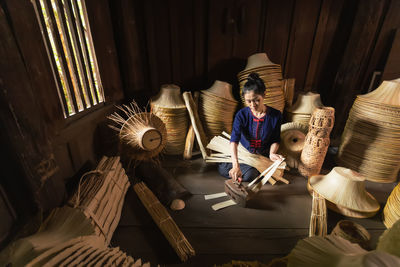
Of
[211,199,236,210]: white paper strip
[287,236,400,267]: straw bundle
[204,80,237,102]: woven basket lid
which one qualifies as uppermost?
[204,80,237,102]: woven basket lid

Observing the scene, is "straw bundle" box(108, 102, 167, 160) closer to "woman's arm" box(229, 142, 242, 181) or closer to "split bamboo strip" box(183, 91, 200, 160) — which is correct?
"split bamboo strip" box(183, 91, 200, 160)

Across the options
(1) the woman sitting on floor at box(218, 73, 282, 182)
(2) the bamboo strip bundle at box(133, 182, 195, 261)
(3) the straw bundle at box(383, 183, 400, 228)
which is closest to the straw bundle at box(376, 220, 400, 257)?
(2) the bamboo strip bundle at box(133, 182, 195, 261)

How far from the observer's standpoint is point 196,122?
2.85 metres

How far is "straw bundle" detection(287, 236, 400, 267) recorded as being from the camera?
61 cm

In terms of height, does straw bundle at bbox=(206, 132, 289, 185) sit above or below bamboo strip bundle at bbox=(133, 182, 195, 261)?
above

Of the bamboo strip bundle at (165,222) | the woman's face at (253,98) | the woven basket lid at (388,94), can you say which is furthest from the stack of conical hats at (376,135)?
the bamboo strip bundle at (165,222)

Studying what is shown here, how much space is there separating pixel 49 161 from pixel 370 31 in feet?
14.0

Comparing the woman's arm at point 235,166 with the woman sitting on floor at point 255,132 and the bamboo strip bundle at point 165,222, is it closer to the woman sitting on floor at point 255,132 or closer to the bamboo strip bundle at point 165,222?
the woman sitting on floor at point 255,132

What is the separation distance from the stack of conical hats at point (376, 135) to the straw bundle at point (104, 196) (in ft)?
9.62

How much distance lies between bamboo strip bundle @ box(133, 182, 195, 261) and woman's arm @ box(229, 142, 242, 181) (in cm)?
83

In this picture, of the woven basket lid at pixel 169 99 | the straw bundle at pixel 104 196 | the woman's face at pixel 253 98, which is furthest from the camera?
the woven basket lid at pixel 169 99

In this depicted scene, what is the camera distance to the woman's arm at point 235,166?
7.13ft

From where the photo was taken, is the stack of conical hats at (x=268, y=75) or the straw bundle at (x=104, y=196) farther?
the stack of conical hats at (x=268, y=75)

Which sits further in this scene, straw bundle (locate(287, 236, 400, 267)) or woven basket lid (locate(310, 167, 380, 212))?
woven basket lid (locate(310, 167, 380, 212))
